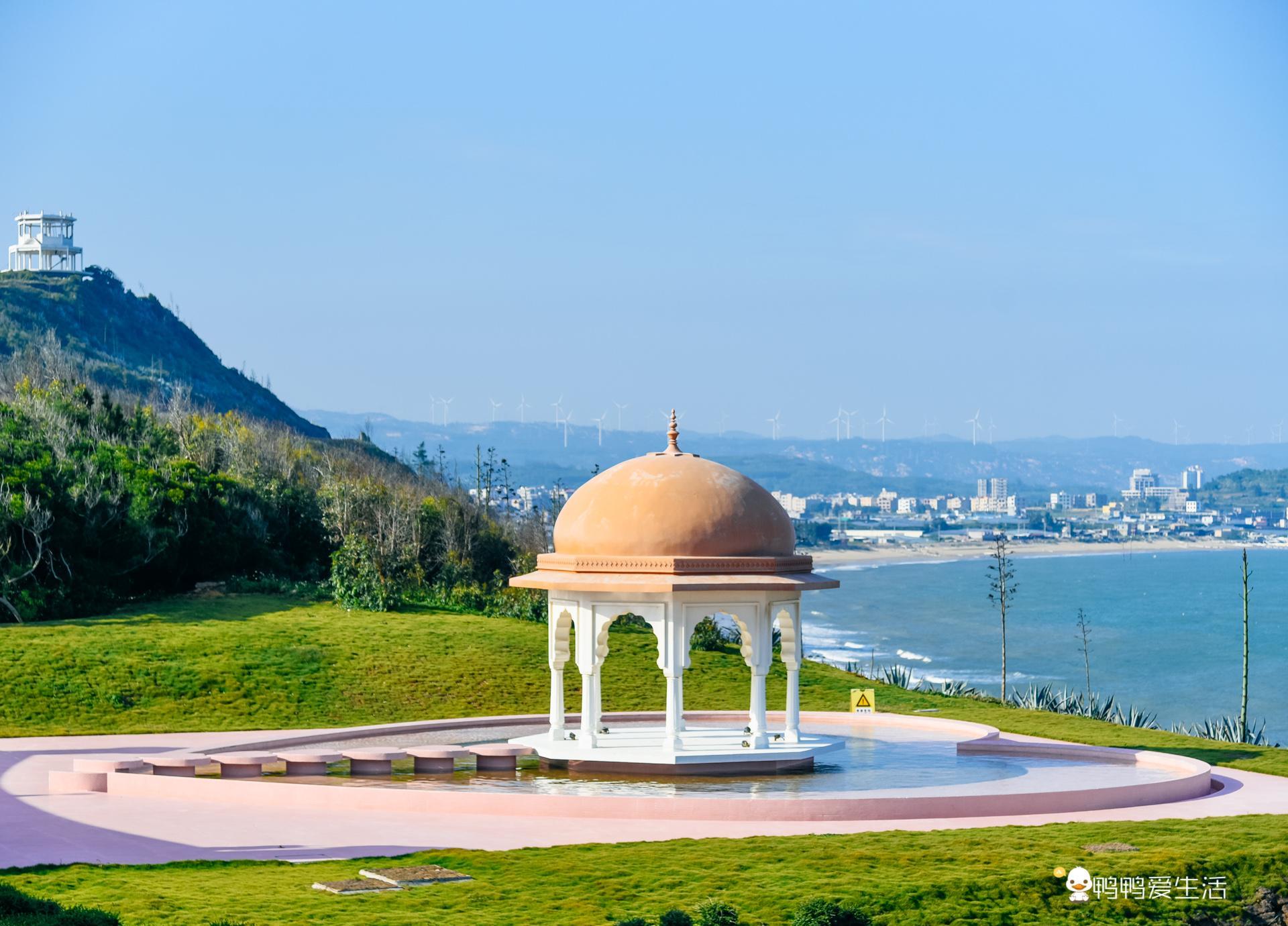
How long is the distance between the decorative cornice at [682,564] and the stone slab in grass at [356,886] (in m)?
8.15

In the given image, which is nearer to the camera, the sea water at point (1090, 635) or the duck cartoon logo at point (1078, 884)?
the duck cartoon logo at point (1078, 884)

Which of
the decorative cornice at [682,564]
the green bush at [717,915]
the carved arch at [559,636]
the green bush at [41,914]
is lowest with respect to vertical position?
the green bush at [717,915]

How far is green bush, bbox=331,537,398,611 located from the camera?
42.4 metres

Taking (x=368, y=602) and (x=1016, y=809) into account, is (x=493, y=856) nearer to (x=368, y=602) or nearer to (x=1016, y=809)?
(x=1016, y=809)

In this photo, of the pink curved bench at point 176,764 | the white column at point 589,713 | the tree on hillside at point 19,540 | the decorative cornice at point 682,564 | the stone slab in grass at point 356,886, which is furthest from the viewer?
the tree on hillside at point 19,540

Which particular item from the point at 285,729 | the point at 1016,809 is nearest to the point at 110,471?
the point at 285,729

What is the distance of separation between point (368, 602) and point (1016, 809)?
2457 centimetres

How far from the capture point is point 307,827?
782 inches

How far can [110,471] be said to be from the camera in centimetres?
4469

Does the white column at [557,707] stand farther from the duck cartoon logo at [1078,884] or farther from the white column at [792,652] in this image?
the duck cartoon logo at [1078,884]

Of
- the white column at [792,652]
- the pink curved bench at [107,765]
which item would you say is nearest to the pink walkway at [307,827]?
the pink curved bench at [107,765]

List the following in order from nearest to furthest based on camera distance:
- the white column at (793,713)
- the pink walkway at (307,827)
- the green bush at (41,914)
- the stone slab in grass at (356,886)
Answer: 1. the green bush at (41,914)
2. the stone slab in grass at (356,886)
3. the pink walkway at (307,827)
4. the white column at (793,713)

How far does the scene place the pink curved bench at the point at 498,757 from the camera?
2483cm

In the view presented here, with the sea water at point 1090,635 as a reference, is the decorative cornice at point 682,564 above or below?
above
